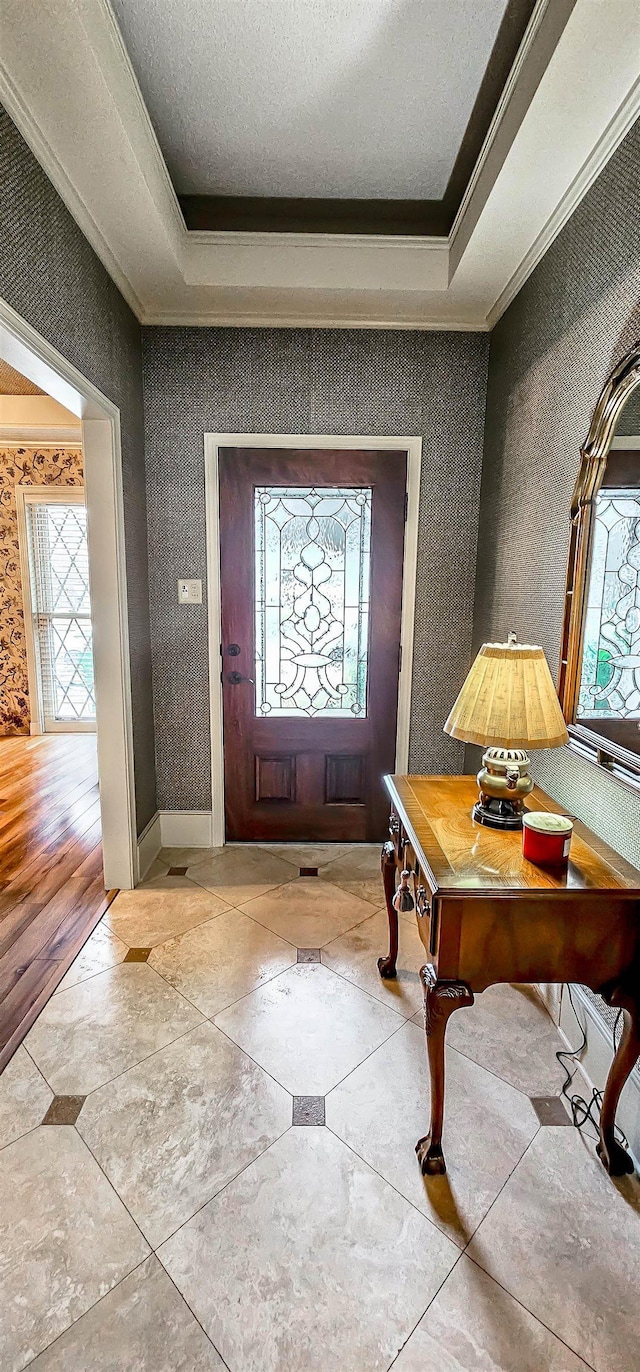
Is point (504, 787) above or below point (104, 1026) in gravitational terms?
above

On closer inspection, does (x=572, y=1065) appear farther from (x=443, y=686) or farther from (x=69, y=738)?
(x=69, y=738)

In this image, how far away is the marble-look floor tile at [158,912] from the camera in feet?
7.79

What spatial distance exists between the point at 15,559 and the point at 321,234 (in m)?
4.15

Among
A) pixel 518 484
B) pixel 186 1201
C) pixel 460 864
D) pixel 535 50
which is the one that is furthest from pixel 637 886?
pixel 535 50

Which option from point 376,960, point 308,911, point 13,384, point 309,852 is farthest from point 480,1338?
point 13,384

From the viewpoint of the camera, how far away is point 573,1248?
49.9 inches

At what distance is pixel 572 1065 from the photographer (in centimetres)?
173

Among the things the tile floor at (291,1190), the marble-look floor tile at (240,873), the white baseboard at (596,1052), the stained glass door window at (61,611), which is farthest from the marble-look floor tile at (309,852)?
the stained glass door window at (61,611)

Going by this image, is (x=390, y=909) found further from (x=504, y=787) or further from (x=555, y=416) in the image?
(x=555, y=416)

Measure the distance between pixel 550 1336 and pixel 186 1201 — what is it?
76 centimetres

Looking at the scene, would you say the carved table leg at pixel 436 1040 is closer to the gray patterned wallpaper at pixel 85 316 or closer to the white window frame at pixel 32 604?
the gray patterned wallpaper at pixel 85 316

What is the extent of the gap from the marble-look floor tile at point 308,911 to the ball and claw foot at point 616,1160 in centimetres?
111

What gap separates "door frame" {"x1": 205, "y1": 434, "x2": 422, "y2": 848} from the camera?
283 cm

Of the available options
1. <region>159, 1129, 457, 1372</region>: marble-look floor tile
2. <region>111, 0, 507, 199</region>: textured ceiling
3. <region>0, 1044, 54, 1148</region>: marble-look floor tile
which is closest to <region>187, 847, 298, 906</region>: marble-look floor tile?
<region>0, 1044, 54, 1148</region>: marble-look floor tile
